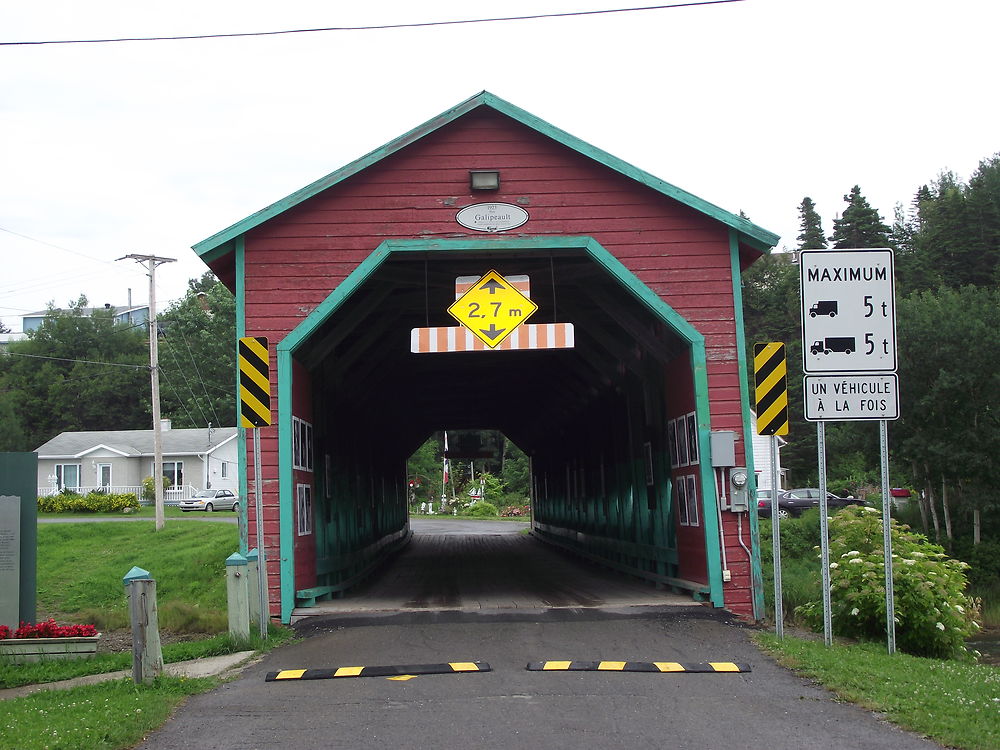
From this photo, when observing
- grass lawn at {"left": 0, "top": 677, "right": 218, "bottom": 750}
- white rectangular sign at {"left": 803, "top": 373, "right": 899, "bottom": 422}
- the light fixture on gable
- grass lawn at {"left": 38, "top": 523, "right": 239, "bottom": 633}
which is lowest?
grass lawn at {"left": 38, "top": 523, "right": 239, "bottom": 633}

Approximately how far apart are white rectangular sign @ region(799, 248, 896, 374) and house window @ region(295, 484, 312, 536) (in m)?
6.26

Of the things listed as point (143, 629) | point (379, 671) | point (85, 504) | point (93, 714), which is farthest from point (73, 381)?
point (93, 714)

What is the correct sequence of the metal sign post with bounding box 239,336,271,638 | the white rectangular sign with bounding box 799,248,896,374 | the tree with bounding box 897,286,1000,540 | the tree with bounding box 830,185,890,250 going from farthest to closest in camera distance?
the tree with bounding box 830,185,890,250, the tree with bounding box 897,286,1000,540, the metal sign post with bounding box 239,336,271,638, the white rectangular sign with bounding box 799,248,896,374

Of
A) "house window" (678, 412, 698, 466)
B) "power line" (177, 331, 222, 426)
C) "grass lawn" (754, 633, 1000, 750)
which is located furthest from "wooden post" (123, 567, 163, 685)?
"power line" (177, 331, 222, 426)

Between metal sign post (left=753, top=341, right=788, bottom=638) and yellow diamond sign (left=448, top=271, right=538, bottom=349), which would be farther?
yellow diamond sign (left=448, top=271, right=538, bottom=349)

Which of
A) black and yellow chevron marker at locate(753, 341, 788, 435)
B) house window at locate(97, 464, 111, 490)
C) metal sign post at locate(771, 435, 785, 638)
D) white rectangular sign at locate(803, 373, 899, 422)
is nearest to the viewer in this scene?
white rectangular sign at locate(803, 373, 899, 422)

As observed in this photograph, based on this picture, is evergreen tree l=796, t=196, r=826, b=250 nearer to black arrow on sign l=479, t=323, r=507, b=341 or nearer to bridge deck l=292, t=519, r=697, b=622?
bridge deck l=292, t=519, r=697, b=622

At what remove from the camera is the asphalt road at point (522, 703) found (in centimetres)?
601

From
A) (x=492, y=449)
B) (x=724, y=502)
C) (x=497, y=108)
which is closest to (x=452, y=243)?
(x=497, y=108)

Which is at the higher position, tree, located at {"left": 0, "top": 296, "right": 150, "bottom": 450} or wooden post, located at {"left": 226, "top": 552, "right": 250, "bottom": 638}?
tree, located at {"left": 0, "top": 296, "right": 150, "bottom": 450}

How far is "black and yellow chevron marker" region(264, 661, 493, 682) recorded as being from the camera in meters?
8.02

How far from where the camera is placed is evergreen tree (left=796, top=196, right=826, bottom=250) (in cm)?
8394

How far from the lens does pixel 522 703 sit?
272 inches

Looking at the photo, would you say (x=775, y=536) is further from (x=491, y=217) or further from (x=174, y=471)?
(x=174, y=471)
